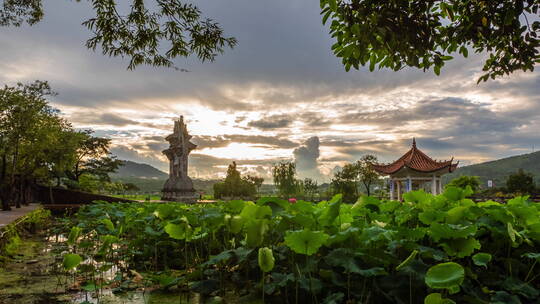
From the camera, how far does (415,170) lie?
24.4 m

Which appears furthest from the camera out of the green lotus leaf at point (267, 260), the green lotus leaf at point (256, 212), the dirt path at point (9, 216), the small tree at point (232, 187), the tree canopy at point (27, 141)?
the small tree at point (232, 187)

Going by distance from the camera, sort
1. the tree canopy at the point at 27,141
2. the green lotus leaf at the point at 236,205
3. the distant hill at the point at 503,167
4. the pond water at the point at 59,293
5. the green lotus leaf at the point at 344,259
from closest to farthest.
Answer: the green lotus leaf at the point at 344,259 → the pond water at the point at 59,293 → the green lotus leaf at the point at 236,205 → the tree canopy at the point at 27,141 → the distant hill at the point at 503,167

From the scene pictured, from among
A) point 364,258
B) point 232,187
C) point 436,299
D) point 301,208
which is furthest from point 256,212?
point 232,187

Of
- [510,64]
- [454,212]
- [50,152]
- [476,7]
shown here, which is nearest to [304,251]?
[454,212]

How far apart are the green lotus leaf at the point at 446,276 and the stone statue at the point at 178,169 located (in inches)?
1005

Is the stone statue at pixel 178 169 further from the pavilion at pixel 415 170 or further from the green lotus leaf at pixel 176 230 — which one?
the green lotus leaf at pixel 176 230

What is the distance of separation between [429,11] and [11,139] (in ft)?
58.8

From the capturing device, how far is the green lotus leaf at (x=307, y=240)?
1778 millimetres

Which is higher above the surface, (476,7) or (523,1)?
(476,7)

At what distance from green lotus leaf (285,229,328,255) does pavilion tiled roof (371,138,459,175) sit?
24.3 metres

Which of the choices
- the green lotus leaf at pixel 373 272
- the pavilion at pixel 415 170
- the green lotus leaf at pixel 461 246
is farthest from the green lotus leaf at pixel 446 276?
the pavilion at pixel 415 170

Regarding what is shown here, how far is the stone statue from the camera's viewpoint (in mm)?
26141

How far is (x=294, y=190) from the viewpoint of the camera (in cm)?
5216

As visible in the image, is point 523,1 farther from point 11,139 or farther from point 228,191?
point 228,191
